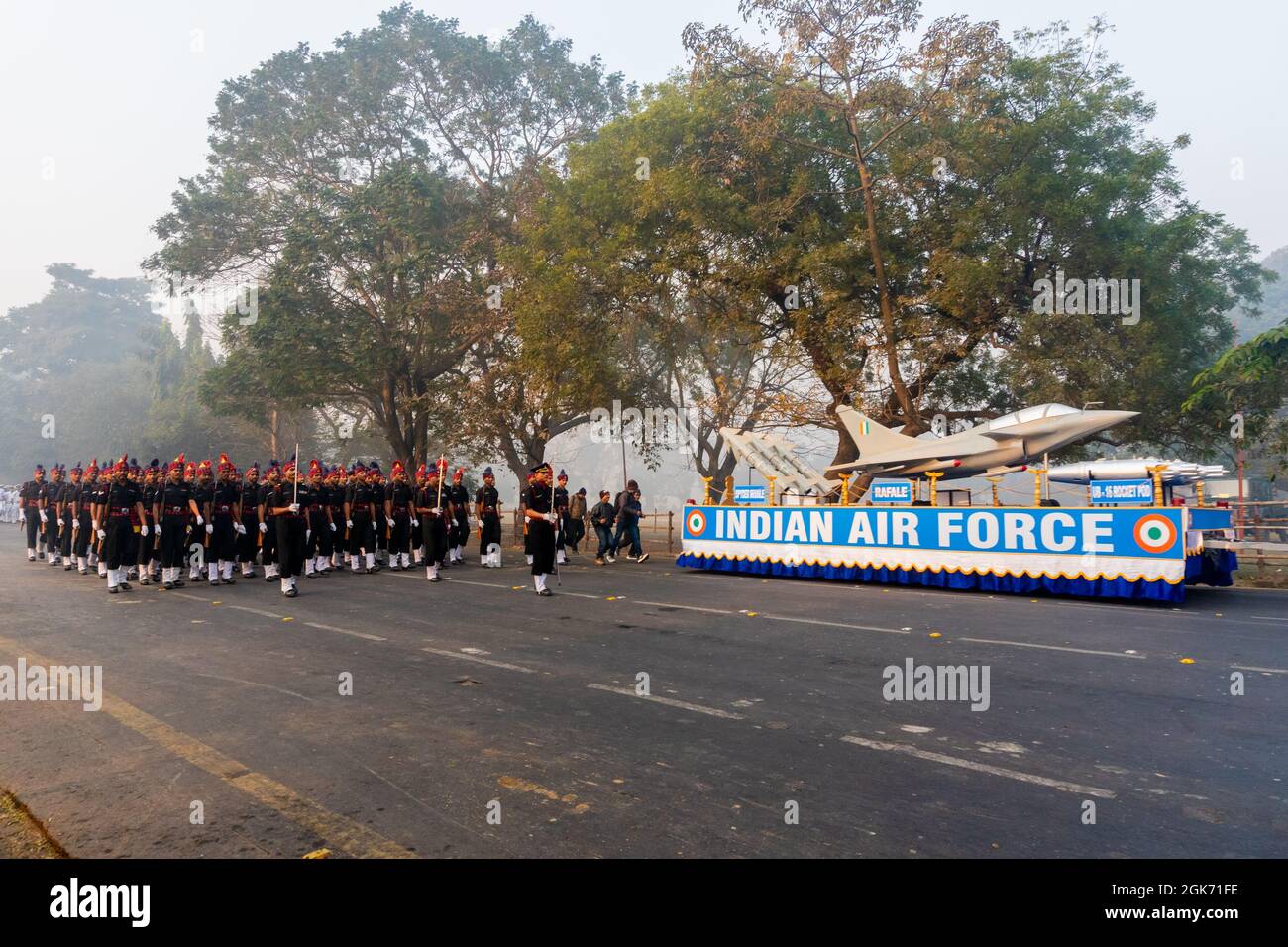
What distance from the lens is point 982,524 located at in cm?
1336

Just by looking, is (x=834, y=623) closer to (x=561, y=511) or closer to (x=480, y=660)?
(x=480, y=660)

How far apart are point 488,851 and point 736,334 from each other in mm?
22344

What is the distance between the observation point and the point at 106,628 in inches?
392

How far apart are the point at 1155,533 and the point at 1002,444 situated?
5.09 m

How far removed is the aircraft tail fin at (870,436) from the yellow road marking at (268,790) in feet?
51.5

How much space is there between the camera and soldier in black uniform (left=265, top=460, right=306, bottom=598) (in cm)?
1297

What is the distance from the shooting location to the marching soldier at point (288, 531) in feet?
42.5

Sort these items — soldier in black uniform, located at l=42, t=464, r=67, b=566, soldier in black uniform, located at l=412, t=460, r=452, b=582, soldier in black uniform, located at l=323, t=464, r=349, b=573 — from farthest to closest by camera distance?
soldier in black uniform, located at l=42, t=464, r=67, b=566 → soldier in black uniform, located at l=323, t=464, r=349, b=573 → soldier in black uniform, located at l=412, t=460, r=452, b=582

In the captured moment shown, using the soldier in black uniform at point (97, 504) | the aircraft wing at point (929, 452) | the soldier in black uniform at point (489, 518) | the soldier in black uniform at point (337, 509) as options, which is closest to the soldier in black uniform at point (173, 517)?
the soldier in black uniform at point (97, 504)

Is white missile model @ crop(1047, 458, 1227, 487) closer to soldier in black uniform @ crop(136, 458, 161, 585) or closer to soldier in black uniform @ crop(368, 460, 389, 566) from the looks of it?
soldier in black uniform @ crop(368, 460, 389, 566)

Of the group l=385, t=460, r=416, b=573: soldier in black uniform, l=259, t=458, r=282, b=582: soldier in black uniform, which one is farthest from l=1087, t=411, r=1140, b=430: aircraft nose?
l=259, t=458, r=282, b=582: soldier in black uniform

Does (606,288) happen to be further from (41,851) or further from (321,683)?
(41,851)

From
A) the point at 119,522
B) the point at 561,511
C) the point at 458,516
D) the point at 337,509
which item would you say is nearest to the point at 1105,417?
the point at 561,511

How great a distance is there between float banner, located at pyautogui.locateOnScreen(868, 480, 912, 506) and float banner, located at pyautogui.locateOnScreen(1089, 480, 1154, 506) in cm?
300
